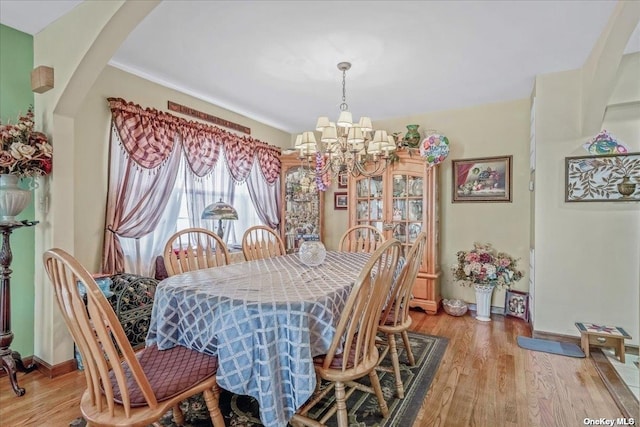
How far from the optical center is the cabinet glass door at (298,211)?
471 centimetres

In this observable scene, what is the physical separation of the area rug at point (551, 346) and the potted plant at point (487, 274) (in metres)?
0.59

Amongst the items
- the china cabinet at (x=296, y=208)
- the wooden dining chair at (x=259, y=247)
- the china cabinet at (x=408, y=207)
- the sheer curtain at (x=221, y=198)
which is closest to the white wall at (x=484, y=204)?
the china cabinet at (x=408, y=207)

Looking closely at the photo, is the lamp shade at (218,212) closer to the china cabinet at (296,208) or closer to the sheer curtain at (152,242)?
the sheer curtain at (152,242)

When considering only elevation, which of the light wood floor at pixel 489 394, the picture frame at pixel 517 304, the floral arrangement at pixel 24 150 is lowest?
the light wood floor at pixel 489 394

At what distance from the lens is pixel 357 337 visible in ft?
5.08

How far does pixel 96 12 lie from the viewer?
195cm

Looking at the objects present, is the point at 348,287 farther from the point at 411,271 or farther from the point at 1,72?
the point at 1,72

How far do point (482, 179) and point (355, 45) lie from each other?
2275mm

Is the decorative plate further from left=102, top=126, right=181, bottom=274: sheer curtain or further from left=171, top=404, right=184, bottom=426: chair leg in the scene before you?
left=171, top=404, right=184, bottom=426: chair leg

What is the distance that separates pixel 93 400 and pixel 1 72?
2.37 m

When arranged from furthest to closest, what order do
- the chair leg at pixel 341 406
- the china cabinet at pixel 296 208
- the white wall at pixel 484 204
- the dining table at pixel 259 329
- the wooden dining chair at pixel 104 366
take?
1. the china cabinet at pixel 296 208
2. the white wall at pixel 484 204
3. the chair leg at pixel 341 406
4. the dining table at pixel 259 329
5. the wooden dining chair at pixel 104 366

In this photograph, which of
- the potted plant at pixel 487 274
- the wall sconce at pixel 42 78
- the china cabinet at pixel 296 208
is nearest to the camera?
the wall sconce at pixel 42 78

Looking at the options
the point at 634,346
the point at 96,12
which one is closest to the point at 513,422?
the point at 634,346

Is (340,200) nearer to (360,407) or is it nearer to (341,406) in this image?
(360,407)
